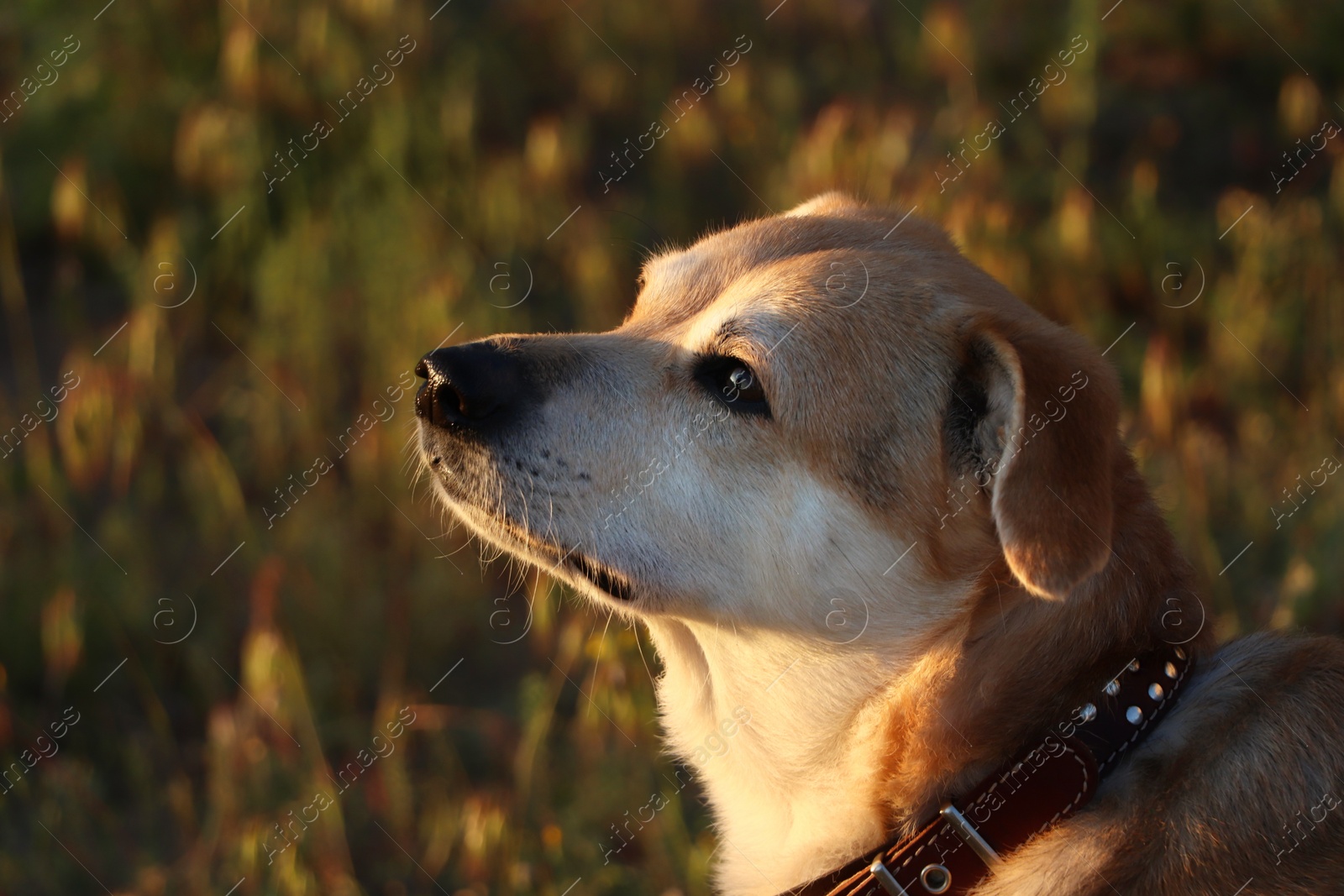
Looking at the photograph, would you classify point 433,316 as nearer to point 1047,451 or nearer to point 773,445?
point 773,445

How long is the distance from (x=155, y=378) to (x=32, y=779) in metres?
1.58

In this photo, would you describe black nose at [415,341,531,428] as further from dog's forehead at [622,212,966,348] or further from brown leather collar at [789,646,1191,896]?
brown leather collar at [789,646,1191,896]

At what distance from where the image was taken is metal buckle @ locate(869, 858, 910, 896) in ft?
7.39

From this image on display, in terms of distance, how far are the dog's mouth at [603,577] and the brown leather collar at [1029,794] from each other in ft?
2.44

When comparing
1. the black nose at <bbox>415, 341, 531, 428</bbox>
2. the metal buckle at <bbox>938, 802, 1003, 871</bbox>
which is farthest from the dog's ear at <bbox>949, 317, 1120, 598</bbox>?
the black nose at <bbox>415, 341, 531, 428</bbox>

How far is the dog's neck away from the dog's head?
0.30ft

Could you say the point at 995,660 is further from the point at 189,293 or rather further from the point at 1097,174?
the point at 1097,174

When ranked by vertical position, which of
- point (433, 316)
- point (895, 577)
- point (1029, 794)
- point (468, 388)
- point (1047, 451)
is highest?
point (433, 316)

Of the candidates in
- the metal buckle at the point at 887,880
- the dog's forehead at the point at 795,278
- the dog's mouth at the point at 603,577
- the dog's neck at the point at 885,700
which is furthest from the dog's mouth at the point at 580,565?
the metal buckle at the point at 887,880

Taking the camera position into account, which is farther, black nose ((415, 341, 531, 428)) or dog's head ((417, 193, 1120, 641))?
black nose ((415, 341, 531, 428))

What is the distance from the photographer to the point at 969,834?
2203mm

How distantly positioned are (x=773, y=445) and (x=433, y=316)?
8.68 ft

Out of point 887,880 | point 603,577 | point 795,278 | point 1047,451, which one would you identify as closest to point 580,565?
point 603,577

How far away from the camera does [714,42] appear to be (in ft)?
24.8
